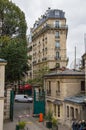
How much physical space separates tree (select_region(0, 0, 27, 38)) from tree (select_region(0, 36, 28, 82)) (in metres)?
5.00

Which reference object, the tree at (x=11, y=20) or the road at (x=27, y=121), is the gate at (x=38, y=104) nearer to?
the road at (x=27, y=121)

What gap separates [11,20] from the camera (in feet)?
170

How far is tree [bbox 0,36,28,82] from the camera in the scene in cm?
4584

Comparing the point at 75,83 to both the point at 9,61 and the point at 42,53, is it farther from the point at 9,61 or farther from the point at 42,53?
the point at 42,53

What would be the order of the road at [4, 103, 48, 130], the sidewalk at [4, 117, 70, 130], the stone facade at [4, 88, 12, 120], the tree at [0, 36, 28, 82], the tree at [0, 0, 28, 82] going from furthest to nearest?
the tree at [0, 0, 28, 82]
the tree at [0, 36, 28, 82]
the stone facade at [4, 88, 12, 120]
the road at [4, 103, 48, 130]
the sidewalk at [4, 117, 70, 130]

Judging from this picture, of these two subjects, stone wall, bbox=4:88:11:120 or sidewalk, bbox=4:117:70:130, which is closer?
sidewalk, bbox=4:117:70:130

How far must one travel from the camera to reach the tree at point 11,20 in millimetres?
51797

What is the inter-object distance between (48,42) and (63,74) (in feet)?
145

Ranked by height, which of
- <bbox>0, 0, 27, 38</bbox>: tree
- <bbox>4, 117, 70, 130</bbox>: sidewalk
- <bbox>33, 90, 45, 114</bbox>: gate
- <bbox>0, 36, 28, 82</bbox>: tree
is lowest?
<bbox>4, 117, 70, 130</bbox>: sidewalk

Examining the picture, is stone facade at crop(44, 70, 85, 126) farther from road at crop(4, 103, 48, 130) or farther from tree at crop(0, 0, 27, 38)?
tree at crop(0, 0, 27, 38)

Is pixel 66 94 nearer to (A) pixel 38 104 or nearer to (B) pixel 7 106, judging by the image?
(A) pixel 38 104

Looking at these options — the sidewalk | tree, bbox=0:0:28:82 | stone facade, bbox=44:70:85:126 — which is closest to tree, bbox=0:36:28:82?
tree, bbox=0:0:28:82

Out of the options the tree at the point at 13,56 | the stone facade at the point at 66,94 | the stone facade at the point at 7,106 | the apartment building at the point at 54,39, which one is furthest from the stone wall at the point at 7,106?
the apartment building at the point at 54,39

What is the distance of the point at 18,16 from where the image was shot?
5319cm
